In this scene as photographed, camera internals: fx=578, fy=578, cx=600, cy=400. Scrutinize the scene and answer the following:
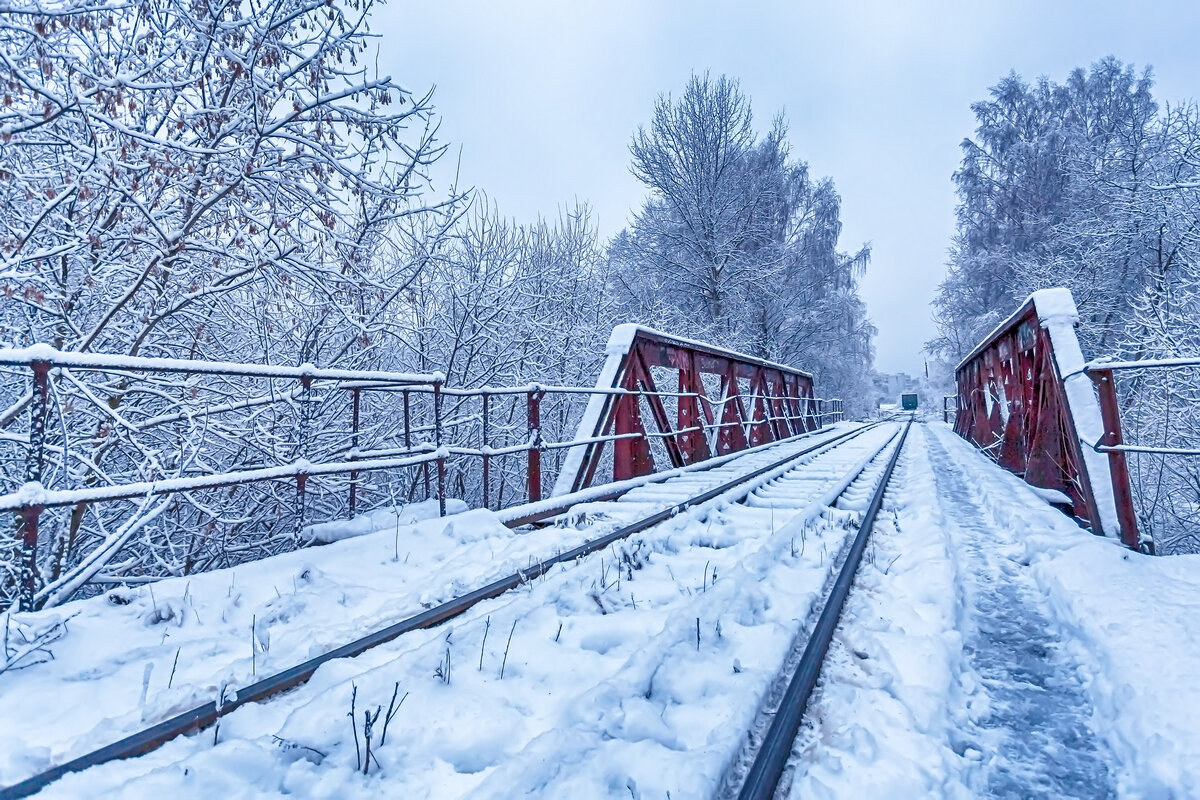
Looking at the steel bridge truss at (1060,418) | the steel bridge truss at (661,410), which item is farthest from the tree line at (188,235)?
the steel bridge truss at (1060,418)

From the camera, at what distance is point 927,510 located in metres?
4.14

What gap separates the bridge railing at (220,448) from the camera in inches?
93.0

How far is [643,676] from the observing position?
65.1 inches

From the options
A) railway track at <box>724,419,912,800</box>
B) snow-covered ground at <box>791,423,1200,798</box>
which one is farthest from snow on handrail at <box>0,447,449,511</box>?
snow-covered ground at <box>791,423,1200,798</box>

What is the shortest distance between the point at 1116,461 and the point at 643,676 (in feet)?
11.0

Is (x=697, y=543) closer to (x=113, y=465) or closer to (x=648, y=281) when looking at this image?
(x=113, y=465)

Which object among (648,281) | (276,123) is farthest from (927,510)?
(648,281)

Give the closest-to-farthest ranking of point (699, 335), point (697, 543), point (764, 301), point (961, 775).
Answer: point (961, 775) → point (697, 543) → point (699, 335) → point (764, 301)

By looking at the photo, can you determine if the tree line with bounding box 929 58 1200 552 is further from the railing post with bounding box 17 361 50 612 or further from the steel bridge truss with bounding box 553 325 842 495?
the railing post with bounding box 17 361 50 612

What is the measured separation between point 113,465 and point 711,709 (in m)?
5.44

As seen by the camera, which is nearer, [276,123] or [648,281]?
[276,123]

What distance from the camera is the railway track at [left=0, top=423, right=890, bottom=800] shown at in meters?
1.34

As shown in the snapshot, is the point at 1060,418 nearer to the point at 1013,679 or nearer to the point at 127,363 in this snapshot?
the point at 1013,679

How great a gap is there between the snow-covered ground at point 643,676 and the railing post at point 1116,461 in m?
0.43
